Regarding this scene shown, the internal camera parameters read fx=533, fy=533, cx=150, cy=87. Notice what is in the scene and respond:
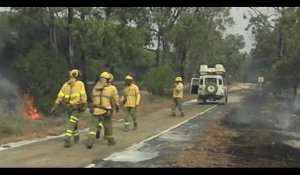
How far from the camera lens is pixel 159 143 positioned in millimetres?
14953

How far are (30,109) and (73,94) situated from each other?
10309mm

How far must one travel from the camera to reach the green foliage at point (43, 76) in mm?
23172

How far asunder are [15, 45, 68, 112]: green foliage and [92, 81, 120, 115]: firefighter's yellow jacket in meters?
9.63

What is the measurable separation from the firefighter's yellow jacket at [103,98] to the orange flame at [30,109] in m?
9.14

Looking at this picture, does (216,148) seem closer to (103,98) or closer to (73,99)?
(103,98)

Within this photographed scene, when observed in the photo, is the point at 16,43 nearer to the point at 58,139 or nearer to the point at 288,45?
the point at 58,139

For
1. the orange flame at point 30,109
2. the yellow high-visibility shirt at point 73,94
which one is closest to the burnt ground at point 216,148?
the yellow high-visibility shirt at point 73,94

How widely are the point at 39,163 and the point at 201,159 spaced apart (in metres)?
3.62

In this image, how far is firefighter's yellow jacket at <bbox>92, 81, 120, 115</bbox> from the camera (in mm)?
13969

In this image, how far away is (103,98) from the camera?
46.2ft

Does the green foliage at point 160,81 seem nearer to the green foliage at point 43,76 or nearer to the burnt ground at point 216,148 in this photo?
the green foliage at point 43,76

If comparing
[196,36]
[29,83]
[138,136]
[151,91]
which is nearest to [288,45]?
[196,36]

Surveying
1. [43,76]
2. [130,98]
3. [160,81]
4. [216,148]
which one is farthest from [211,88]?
[216,148]
